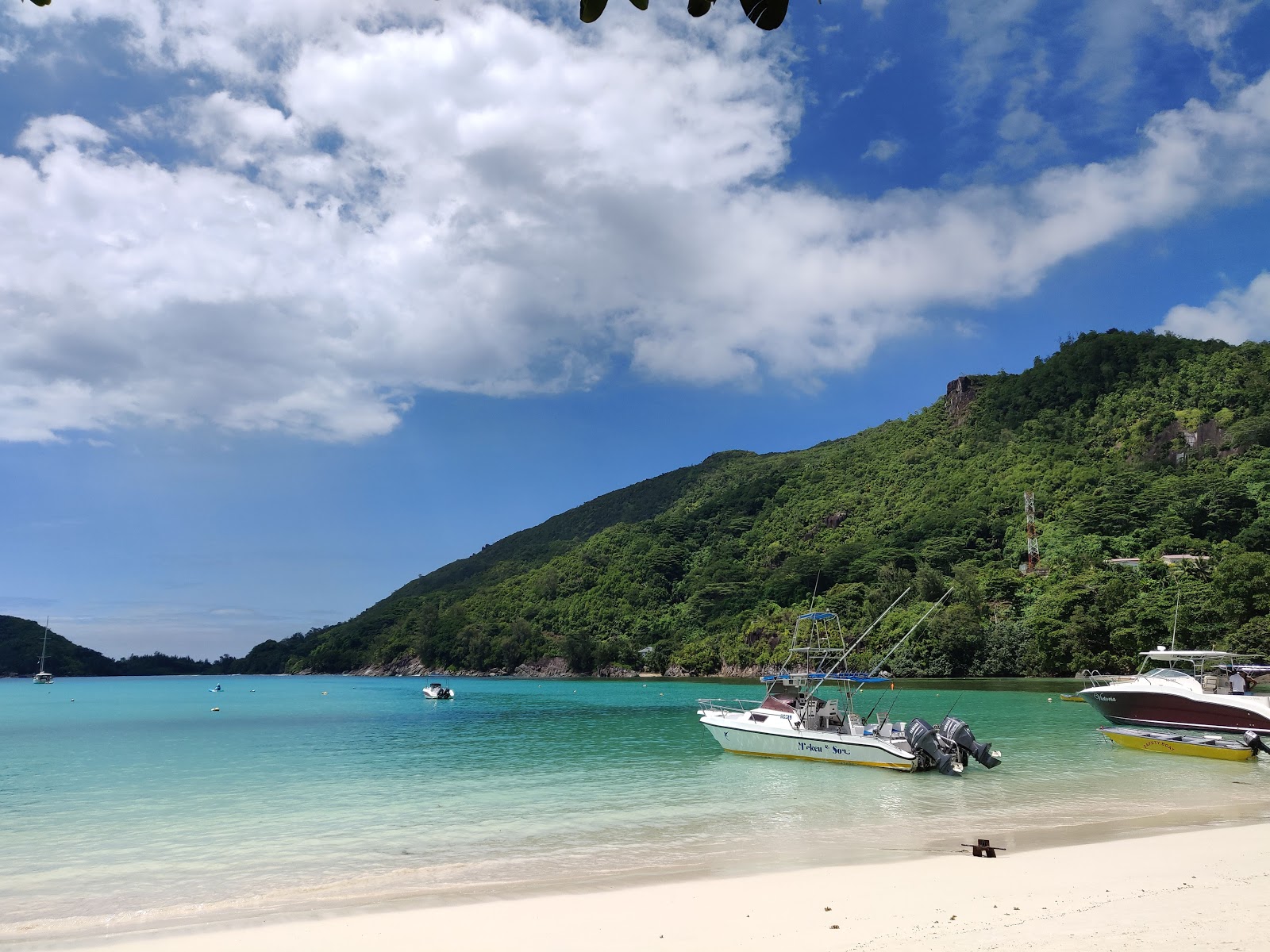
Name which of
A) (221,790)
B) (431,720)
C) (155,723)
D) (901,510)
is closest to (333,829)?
(221,790)

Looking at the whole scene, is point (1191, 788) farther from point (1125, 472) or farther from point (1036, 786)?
point (1125, 472)

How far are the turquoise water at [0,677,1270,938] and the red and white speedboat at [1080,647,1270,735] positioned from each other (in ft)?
5.13

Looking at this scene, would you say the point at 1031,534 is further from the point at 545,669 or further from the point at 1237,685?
the point at 545,669

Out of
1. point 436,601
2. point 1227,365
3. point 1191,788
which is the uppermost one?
point 1227,365

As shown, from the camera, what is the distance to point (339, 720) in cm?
4962

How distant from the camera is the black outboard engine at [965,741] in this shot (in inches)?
854

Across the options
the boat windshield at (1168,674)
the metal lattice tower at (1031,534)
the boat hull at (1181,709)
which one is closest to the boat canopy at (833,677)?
the boat hull at (1181,709)

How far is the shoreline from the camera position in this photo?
8797 mm

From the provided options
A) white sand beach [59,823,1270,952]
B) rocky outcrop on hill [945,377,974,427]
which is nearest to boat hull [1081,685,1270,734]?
white sand beach [59,823,1270,952]

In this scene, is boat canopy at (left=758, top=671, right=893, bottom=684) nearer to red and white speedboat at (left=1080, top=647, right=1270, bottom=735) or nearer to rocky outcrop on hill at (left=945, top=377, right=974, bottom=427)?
red and white speedboat at (left=1080, top=647, right=1270, bottom=735)

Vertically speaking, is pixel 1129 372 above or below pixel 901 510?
above

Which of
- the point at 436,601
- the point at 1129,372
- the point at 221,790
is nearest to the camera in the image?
the point at 221,790

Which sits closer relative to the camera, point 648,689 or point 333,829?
point 333,829

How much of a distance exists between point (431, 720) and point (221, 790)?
27.7m
